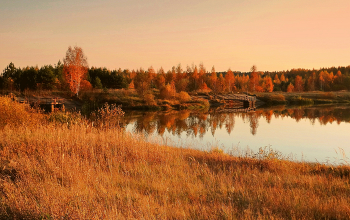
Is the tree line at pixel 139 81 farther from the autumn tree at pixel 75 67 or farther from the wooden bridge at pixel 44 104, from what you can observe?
the wooden bridge at pixel 44 104

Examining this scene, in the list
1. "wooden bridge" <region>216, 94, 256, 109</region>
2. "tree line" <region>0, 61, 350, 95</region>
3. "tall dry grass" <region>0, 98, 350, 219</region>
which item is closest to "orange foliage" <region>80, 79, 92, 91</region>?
"tree line" <region>0, 61, 350, 95</region>

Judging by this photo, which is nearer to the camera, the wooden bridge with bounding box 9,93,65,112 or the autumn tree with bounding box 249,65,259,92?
the wooden bridge with bounding box 9,93,65,112

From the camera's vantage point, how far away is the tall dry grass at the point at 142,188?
464cm

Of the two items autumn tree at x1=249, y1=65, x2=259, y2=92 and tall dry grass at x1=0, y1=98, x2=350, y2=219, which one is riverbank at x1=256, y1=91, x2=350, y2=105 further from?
tall dry grass at x1=0, y1=98, x2=350, y2=219

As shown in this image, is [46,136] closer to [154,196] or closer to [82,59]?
[154,196]

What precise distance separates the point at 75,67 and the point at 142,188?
56067mm

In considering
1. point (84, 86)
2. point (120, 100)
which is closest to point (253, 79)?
point (120, 100)

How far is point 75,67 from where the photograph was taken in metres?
56.8

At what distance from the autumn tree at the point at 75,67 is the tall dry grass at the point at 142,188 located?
49.9 metres

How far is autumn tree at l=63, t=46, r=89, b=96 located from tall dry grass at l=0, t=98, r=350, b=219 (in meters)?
49.9

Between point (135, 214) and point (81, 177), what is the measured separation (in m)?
2.46

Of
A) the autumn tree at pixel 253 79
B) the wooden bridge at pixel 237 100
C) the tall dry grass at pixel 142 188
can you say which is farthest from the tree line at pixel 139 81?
the tall dry grass at pixel 142 188

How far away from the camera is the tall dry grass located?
4.64 m

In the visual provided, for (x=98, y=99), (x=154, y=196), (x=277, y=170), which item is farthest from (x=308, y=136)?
(x=98, y=99)
